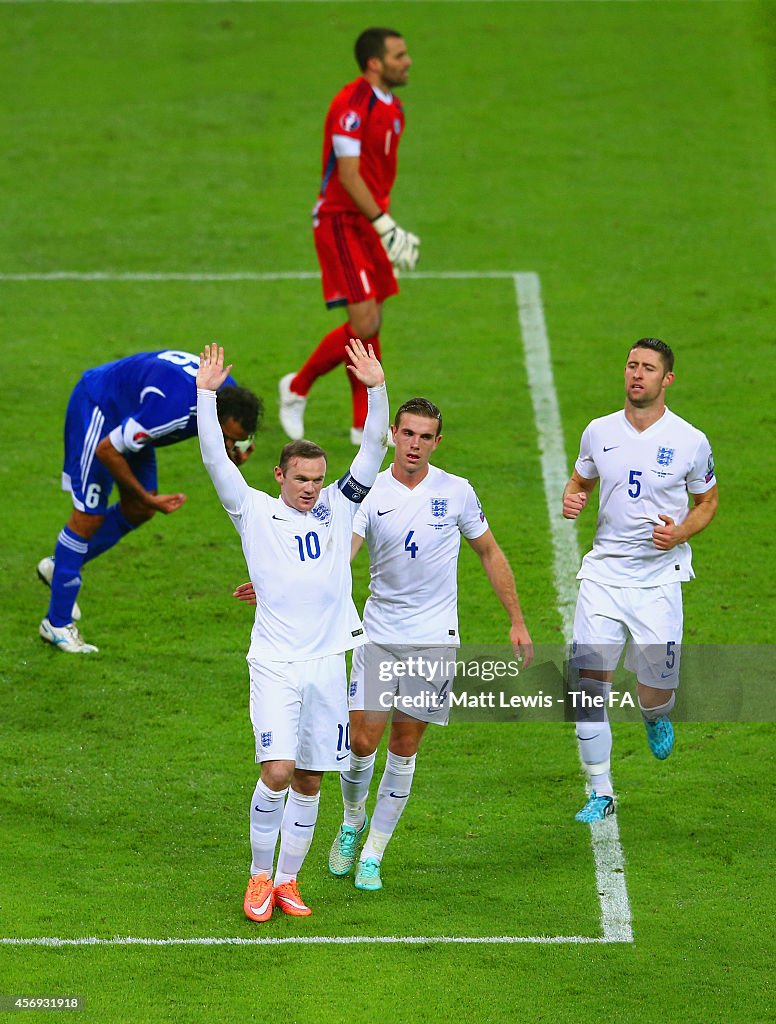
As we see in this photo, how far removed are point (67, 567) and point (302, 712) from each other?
3001mm

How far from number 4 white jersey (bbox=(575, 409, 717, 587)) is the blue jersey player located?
1.87m

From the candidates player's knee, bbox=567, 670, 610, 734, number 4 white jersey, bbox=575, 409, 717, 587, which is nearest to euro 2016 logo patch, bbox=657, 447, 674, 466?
number 4 white jersey, bbox=575, 409, 717, 587

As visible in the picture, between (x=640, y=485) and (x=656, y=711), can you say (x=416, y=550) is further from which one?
(x=656, y=711)

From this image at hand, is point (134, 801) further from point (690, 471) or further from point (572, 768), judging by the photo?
point (690, 471)

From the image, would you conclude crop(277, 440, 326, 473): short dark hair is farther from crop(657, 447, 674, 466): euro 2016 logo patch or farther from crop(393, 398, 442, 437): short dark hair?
crop(657, 447, 674, 466): euro 2016 logo patch

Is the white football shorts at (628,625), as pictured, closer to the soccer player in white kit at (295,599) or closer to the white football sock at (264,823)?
the soccer player in white kit at (295,599)

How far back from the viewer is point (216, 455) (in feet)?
22.3

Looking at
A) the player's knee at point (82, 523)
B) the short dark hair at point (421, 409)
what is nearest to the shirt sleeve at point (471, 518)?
the short dark hair at point (421, 409)

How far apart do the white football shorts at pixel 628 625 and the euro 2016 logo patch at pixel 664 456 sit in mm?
581

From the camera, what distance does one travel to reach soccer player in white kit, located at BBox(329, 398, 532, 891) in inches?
283

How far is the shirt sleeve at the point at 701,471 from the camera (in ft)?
25.1

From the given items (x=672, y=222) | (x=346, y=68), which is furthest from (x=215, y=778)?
(x=346, y=68)

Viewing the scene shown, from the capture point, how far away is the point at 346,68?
20.0 meters

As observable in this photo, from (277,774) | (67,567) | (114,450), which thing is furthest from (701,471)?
(67,567)
